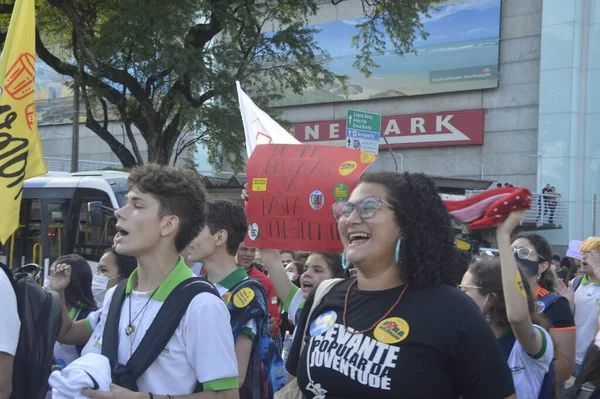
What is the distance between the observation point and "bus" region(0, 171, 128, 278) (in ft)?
53.2

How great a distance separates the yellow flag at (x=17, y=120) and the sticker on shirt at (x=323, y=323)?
1.98 meters

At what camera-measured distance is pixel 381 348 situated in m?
2.78

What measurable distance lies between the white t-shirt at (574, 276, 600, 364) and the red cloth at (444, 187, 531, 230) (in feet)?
12.4

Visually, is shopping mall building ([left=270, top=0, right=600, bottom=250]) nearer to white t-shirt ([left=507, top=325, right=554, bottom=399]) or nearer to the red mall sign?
the red mall sign

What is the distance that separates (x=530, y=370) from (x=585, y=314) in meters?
3.09

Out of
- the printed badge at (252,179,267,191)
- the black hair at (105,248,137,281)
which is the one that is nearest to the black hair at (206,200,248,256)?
the printed badge at (252,179,267,191)

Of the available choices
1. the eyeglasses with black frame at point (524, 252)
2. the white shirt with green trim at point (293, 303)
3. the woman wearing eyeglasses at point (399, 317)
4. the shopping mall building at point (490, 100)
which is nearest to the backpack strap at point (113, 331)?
the woman wearing eyeglasses at point (399, 317)

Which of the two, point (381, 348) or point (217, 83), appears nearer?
point (381, 348)

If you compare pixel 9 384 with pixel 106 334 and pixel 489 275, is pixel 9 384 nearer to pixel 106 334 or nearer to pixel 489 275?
pixel 106 334

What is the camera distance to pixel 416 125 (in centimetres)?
3588

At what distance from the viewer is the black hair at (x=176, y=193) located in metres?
3.32

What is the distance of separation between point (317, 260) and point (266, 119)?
1196 millimetres

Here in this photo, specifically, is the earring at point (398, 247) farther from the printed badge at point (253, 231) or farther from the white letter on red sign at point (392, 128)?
the white letter on red sign at point (392, 128)

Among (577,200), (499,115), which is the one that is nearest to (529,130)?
(499,115)
